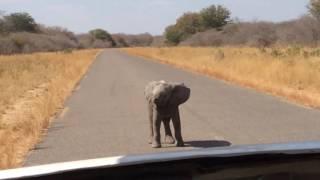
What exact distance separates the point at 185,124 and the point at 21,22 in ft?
461

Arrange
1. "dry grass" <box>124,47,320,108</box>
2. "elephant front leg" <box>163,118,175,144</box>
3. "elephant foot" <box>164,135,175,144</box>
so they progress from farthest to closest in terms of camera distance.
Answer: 1. "dry grass" <box>124,47,320,108</box>
2. "elephant foot" <box>164,135,175,144</box>
3. "elephant front leg" <box>163,118,175,144</box>

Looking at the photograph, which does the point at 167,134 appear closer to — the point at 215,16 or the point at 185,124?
the point at 185,124

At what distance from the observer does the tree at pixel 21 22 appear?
14125 centimetres

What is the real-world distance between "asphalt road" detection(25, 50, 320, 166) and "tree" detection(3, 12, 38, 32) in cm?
12245

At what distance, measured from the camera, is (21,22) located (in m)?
150

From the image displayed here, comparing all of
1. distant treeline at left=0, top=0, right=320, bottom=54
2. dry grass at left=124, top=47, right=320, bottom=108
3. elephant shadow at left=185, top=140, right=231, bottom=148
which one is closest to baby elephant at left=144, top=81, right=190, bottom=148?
elephant shadow at left=185, top=140, right=231, bottom=148

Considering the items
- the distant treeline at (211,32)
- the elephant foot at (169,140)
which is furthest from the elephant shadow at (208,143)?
the distant treeline at (211,32)

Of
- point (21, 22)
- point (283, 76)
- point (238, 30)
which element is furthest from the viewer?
point (21, 22)

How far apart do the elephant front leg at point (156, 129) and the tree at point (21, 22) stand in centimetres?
13003

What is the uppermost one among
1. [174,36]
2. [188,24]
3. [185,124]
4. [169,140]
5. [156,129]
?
[188,24]

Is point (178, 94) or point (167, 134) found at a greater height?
point (178, 94)

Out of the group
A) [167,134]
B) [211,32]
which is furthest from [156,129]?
[211,32]

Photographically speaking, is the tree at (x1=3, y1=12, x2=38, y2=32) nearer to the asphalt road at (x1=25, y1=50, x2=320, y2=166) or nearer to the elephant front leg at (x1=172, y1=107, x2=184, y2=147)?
the asphalt road at (x1=25, y1=50, x2=320, y2=166)

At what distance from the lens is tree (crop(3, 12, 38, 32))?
141 metres
